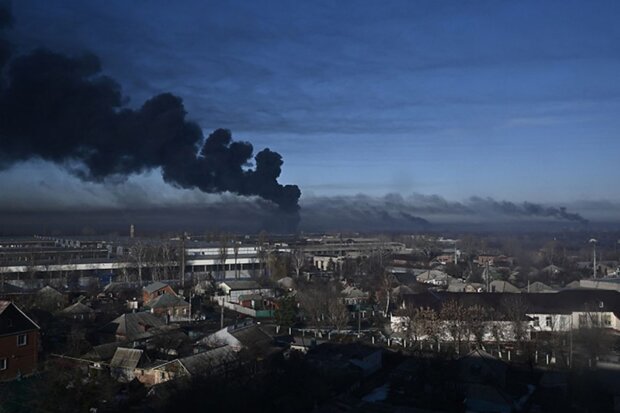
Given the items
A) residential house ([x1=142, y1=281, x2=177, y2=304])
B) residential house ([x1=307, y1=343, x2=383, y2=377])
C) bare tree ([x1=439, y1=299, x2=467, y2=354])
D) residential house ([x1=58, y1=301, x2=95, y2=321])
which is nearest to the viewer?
residential house ([x1=307, y1=343, x2=383, y2=377])

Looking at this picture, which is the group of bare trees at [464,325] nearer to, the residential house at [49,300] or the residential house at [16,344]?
the residential house at [16,344]

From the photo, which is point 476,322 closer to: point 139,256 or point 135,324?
point 135,324

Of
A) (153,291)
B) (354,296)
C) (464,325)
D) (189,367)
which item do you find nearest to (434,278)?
(354,296)

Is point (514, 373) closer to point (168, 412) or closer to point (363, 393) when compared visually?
A: point (363, 393)

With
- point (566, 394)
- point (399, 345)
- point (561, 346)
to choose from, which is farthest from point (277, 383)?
point (561, 346)

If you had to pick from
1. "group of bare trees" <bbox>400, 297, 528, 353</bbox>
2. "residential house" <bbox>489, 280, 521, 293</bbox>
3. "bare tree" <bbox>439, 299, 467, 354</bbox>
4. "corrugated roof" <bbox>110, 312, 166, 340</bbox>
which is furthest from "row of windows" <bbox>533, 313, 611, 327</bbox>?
"corrugated roof" <bbox>110, 312, 166, 340</bbox>

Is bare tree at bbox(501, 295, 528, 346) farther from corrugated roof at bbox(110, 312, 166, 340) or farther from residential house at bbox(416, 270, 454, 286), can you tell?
corrugated roof at bbox(110, 312, 166, 340)

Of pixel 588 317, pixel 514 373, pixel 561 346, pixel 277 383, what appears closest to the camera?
pixel 277 383

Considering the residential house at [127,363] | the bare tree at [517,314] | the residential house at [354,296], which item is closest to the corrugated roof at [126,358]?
the residential house at [127,363]
